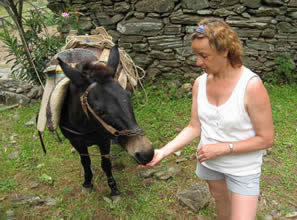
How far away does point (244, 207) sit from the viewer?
4.68 ft

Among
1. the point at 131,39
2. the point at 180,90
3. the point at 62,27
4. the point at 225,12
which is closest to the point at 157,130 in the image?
the point at 180,90

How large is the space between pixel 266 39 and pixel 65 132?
402cm

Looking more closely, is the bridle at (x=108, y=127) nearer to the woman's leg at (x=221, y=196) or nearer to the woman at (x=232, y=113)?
the woman at (x=232, y=113)

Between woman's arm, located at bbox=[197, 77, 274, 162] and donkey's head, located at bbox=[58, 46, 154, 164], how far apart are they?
0.43 meters

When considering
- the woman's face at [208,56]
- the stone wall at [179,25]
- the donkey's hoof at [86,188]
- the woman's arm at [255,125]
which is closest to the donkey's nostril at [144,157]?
the woman's arm at [255,125]

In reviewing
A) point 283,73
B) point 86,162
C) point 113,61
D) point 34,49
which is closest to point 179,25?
point 283,73

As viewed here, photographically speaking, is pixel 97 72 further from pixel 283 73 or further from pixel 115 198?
pixel 283 73

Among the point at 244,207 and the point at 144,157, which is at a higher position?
the point at 144,157

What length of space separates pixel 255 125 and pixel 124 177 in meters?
2.06

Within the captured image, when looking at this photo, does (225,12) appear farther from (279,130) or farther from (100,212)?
(100,212)

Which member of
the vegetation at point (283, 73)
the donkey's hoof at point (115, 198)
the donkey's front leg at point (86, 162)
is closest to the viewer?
the donkey's front leg at point (86, 162)

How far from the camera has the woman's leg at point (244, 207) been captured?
142 cm

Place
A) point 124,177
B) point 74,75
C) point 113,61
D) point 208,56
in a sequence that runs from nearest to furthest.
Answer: point 208,56 < point 74,75 < point 113,61 < point 124,177

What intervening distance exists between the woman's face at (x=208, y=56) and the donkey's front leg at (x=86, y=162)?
1546mm
